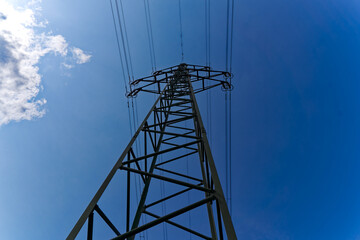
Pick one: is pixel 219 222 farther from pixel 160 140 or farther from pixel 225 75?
pixel 225 75

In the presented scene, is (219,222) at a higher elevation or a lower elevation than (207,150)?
lower

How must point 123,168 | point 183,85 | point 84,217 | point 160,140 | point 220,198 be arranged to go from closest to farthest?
point 220,198
point 84,217
point 123,168
point 160,140
point 183,85

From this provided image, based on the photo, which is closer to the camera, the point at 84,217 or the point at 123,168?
the point at 84,217

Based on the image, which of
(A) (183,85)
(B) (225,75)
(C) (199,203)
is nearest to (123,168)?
(C) (199,203)

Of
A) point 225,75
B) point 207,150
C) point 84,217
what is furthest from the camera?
point 225,75

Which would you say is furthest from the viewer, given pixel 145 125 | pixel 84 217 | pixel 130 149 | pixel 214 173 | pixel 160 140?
pixel 160 140

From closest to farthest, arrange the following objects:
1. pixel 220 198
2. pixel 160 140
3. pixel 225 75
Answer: pixel 220 198
pixel 160 140
pixel 225 75

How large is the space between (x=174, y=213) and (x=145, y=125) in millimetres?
3078

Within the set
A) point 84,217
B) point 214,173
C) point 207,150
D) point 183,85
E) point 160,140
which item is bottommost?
Result: point 84,217

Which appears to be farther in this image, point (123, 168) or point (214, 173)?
point (123, 168)

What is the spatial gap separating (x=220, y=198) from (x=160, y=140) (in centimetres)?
346

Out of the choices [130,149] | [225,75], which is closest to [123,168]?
[130,149]

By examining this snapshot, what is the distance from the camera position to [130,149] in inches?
157

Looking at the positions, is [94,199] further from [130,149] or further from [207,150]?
[207,150]
